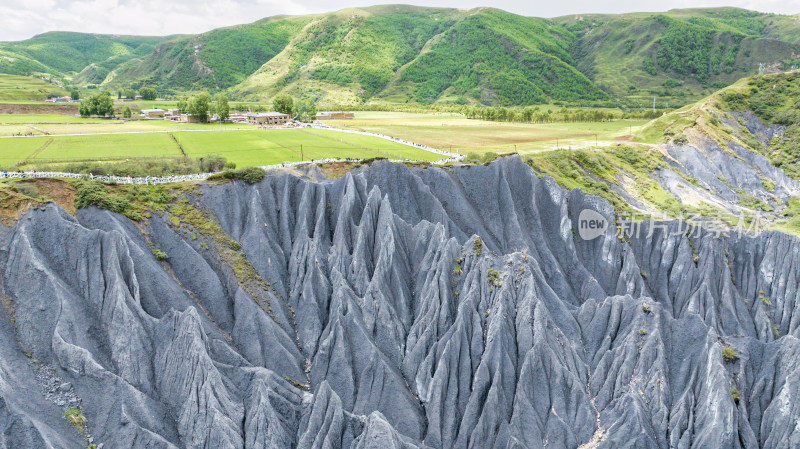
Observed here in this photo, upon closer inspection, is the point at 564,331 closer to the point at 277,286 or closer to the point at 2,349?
the point at 277,286

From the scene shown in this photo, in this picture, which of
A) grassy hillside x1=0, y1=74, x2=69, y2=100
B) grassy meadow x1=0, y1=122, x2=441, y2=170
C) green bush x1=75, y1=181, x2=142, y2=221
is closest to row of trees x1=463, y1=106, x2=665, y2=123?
grassy meadow x1=0, y1=122, x2=441, y2=170

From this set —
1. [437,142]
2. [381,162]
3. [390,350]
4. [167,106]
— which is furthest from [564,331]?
[167,106]

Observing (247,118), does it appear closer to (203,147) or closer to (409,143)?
(203,147)

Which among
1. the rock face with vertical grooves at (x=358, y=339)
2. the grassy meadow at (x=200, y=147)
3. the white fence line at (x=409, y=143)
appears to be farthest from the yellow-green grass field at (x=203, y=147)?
the rock face with vertical grooves at (x=358, y=339)

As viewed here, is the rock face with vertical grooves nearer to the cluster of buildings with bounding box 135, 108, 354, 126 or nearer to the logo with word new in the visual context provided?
the logo with word new

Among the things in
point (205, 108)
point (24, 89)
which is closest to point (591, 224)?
point (205, 108)

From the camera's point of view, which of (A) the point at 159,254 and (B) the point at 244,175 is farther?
(B) the point at 244,175
